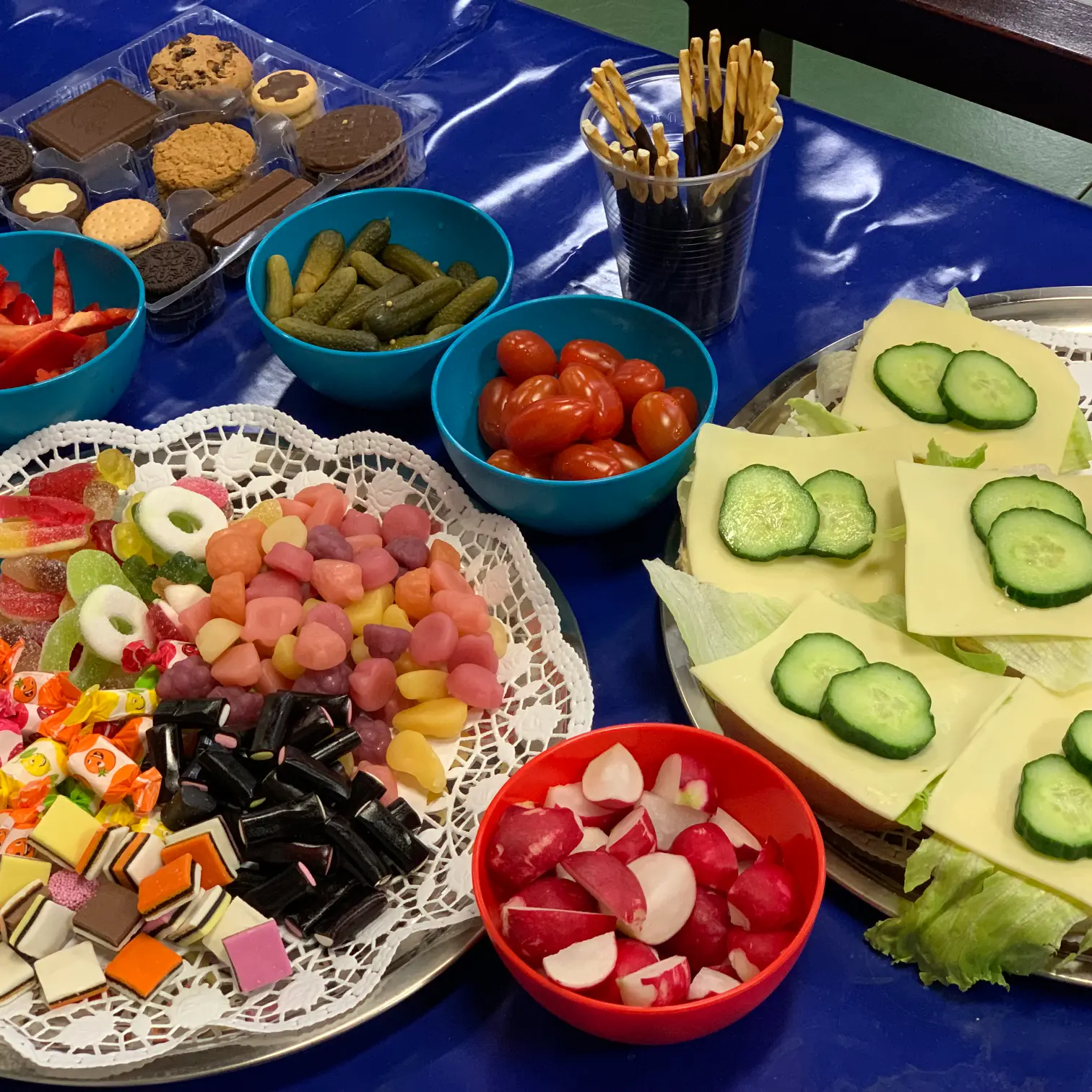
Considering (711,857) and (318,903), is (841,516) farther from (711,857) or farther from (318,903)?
(318,903)

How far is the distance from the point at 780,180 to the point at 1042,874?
4.54 feet

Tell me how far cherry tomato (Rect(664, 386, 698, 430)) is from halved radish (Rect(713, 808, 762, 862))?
56cm

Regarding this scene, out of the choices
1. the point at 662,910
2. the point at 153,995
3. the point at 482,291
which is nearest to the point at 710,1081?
the point at 662,910

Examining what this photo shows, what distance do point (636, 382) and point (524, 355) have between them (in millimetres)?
164

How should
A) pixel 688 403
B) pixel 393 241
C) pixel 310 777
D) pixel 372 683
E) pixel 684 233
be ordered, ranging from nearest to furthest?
pixel 310 777 → pixel 372 683 → pixel 688 403 → pixel 684 233 → pixel 393 241

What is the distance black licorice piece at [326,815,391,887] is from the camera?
108 centimetres

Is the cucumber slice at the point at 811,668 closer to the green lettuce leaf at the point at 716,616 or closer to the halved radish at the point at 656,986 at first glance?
the green lettuce leaf at the point at 716,616

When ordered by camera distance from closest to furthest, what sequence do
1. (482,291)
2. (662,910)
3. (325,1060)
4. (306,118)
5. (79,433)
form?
(662,910), (325,1060), (79,433), (482,291), (306,118)

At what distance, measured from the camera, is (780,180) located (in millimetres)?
1966

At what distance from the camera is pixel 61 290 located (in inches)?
66.9

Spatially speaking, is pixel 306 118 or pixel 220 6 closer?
pixel 306 118

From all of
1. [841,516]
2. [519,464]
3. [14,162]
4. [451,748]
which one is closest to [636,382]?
[519,464]

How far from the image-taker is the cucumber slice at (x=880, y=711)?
3.50ft

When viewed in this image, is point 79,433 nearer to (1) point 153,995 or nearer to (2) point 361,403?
(2) point 361,403
